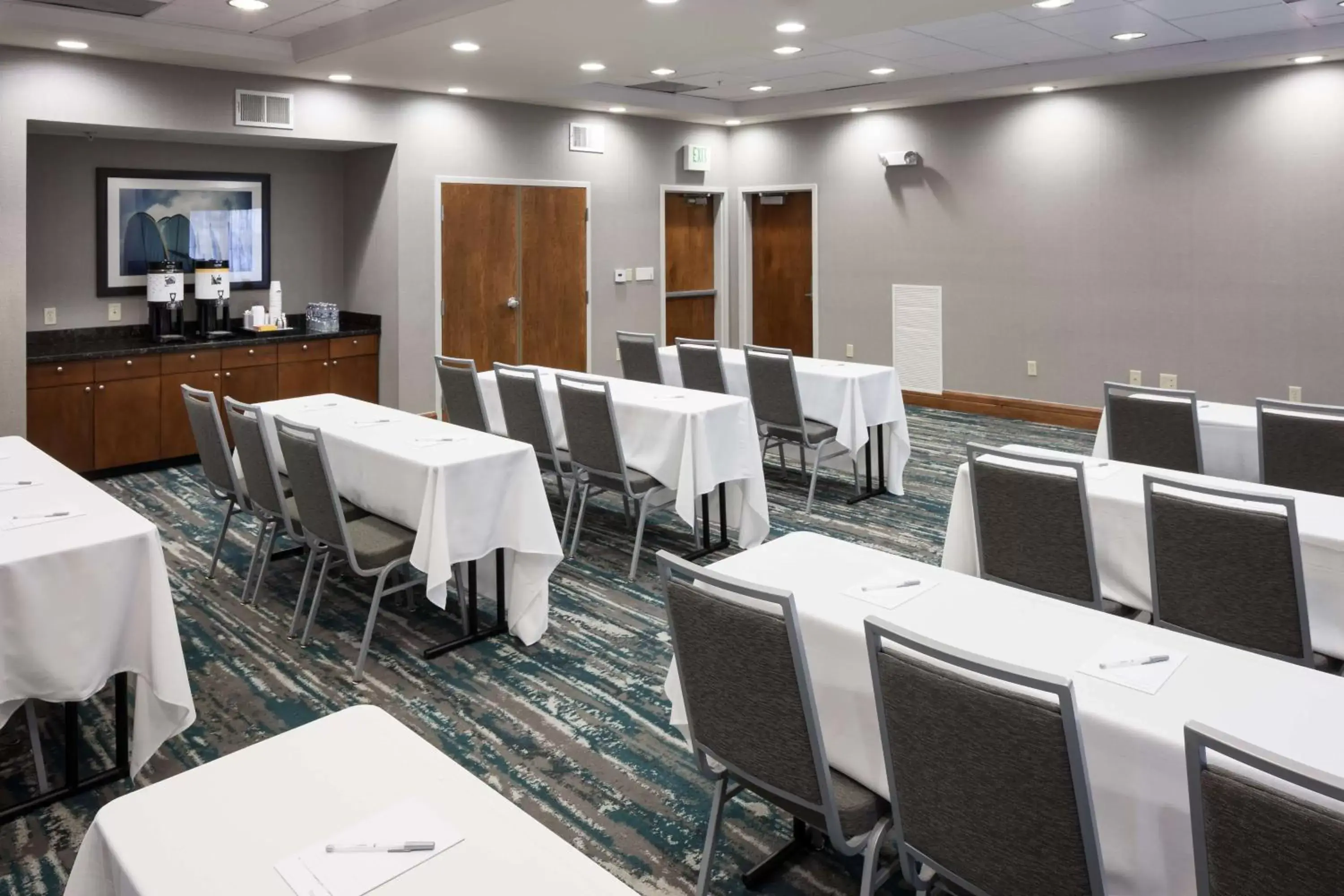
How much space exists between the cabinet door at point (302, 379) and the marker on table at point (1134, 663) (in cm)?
672

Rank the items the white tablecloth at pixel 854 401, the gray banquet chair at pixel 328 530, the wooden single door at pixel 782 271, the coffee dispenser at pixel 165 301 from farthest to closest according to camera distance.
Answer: the wooden single door at pixel 782 271 < the coffee dispenser at pixel 165 301 < the white tablecloth at pixel 854 401 < the gray banquet chair at pixel 328 530

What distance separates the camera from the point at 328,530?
12.6ft

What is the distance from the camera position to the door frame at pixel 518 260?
8289mm

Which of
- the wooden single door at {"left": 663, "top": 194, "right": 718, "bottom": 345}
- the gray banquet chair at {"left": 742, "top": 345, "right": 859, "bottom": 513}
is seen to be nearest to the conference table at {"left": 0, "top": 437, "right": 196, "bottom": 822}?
the gray banquet chair at {"left": 742, "top": 345, "right": 859, "bottom": 513}

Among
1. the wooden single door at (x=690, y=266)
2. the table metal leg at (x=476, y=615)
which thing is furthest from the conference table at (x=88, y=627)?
the wooden single door at (x=690, y=266)

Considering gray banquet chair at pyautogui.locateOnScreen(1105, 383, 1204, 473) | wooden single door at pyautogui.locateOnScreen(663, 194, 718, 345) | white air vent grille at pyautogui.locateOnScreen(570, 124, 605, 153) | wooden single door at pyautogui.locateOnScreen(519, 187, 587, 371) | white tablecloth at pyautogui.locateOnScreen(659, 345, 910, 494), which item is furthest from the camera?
wooden single door at pyautogui.locateOnScreen(663, 194, 718, 345)

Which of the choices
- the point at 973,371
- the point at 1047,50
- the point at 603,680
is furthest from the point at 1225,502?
the point at 973,371

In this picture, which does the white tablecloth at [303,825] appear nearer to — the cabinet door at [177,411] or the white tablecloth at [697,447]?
the white tablecloth at [697,447]

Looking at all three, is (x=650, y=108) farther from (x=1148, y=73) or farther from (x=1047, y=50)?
(x=1148, y=73)

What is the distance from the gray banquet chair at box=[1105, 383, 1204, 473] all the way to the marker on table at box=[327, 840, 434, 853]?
3.67 m

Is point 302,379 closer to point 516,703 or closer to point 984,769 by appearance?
point 516,703

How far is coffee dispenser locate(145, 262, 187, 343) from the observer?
7223 millimetres

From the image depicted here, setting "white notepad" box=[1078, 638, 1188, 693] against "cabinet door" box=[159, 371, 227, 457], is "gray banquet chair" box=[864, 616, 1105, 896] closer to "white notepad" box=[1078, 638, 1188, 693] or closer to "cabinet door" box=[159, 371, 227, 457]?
"white notepad" box=[1078, 638, 1188, 693]

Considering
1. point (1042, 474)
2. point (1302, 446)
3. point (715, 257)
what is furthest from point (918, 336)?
point (1042, 474)
